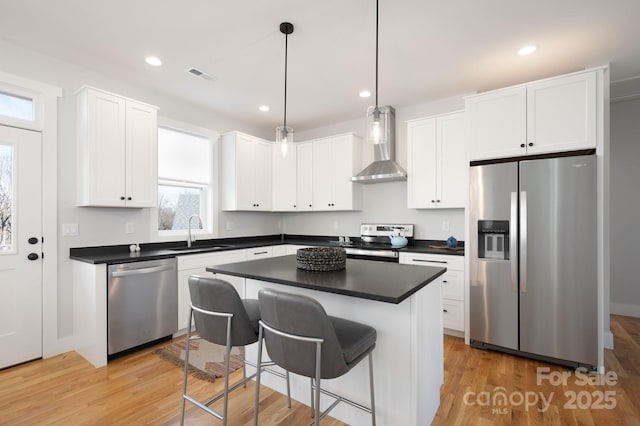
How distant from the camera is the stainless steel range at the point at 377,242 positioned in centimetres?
376

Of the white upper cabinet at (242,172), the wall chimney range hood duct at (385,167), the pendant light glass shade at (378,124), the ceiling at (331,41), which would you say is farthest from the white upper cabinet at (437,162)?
the white upper cabinet at (242,172)

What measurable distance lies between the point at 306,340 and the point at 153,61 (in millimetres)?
2985

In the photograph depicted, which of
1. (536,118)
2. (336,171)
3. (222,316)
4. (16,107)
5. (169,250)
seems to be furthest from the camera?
(336,171)

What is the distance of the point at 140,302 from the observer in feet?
9.87

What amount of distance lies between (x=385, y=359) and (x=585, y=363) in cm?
Answer: 206

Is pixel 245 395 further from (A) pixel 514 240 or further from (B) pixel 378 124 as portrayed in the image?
(A) pixel 514 240

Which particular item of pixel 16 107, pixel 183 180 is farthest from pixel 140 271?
pixel 16 107

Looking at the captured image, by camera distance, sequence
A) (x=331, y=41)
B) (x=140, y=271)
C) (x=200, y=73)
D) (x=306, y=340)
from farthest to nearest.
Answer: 1. (x=200, y=73)
2. (x=140, y=271)
3. (x=331, y=41)
4. (x=306, y=340)

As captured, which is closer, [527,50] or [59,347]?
[527,50]

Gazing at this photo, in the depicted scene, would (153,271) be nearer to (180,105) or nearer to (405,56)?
(180,105)

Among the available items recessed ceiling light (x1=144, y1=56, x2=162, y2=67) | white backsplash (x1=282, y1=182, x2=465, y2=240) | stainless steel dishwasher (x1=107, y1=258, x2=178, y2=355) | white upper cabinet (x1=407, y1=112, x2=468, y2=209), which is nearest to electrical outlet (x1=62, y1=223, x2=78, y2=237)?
stainless steel dishwasher (x1=107, y1=258, x2=178, y2=355)

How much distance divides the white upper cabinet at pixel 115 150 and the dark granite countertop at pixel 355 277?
5.60 feet

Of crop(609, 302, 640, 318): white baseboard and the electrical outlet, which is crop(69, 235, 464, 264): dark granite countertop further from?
crop(609, 302, 640, 318): white baseboard

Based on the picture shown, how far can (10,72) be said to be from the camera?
8.95 feet
